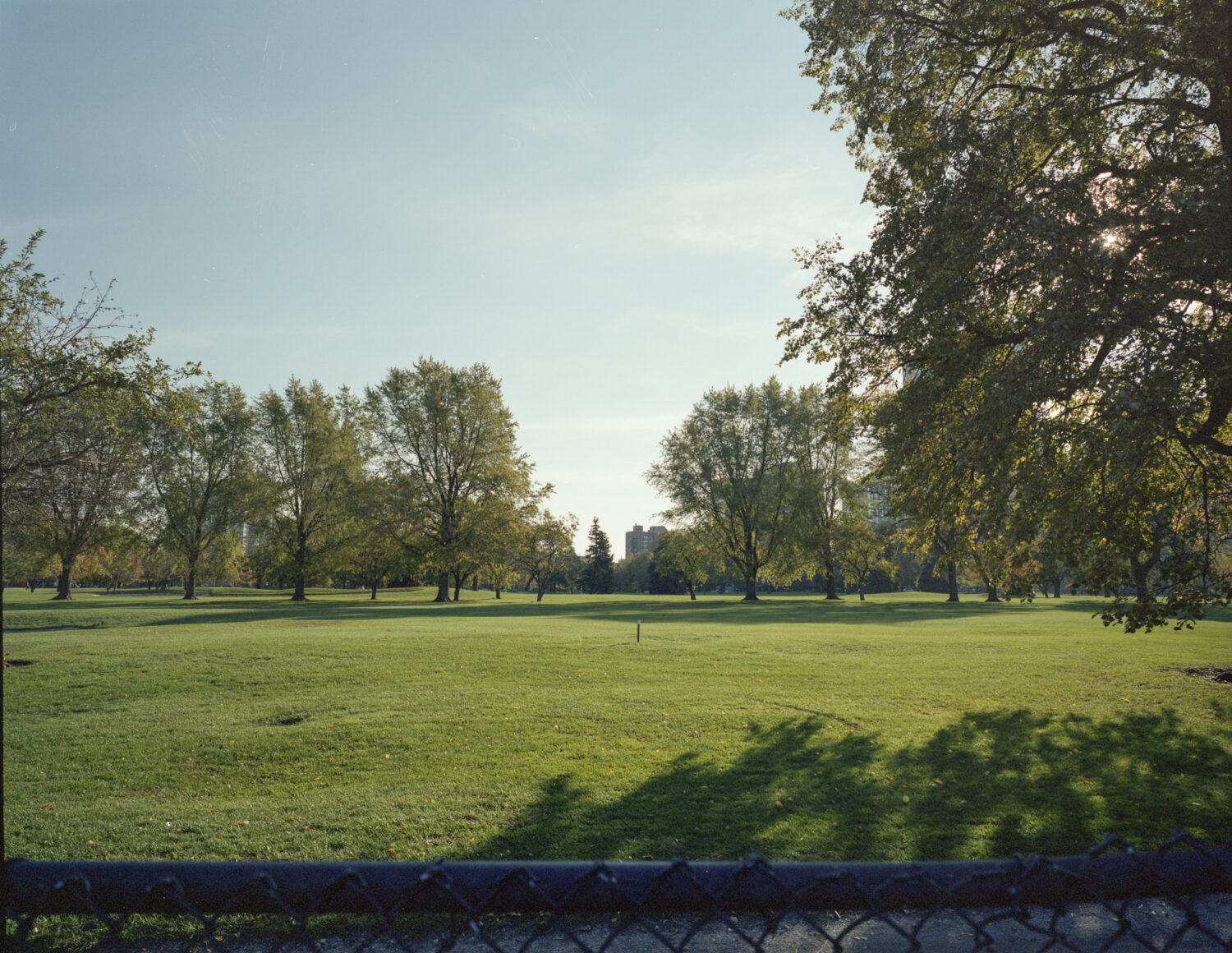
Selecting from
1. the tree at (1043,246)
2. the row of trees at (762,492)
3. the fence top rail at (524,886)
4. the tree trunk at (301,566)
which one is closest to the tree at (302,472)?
the tree trunk at (301,566)

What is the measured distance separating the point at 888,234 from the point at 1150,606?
274 inches

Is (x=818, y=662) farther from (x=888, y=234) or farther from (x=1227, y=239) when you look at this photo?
(x=1227, y=239)

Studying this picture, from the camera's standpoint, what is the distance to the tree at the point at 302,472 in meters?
52.0

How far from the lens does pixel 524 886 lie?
6.23 ft

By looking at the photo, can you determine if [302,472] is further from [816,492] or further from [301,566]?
[816,492]

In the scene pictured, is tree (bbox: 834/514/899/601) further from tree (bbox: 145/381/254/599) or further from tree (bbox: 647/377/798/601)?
tree (bbox: 145/381/254/599)

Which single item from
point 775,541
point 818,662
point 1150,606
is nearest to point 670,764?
point 1150,606

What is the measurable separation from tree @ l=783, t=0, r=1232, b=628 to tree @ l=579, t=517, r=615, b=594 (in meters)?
89.8

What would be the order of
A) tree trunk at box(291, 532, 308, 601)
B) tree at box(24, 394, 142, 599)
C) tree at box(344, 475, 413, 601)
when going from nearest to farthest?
1. tree at box(24, 394, 142, 599)
2. tree at box(344, 475, 413, 601)
3. tree trunk at box(291, 532, 308, 601)

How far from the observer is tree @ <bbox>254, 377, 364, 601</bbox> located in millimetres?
51969

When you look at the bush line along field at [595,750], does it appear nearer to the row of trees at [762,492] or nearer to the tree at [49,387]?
the tree at [49,387]

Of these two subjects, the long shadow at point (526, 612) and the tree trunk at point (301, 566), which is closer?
the long shadow at point (526, 612)

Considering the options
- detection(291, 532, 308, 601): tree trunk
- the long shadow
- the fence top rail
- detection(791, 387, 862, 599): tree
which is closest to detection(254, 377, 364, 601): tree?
detection(291, 532, 308, 601): tree trunk

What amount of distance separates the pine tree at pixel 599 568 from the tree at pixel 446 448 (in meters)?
51.9
